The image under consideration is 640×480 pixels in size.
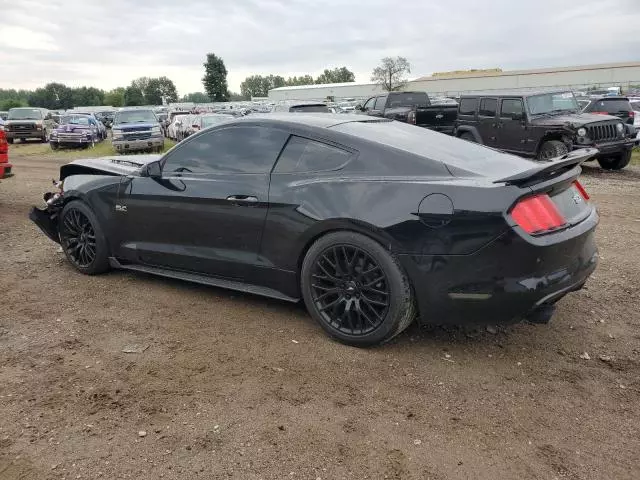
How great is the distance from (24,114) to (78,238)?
27.3 meters

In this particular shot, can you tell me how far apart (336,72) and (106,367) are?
129 meters

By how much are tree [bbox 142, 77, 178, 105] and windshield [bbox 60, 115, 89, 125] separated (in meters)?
94.5

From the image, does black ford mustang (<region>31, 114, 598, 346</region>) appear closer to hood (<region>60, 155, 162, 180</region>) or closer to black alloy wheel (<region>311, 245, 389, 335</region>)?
black alloy wheel (<region>311, 245, 389, 335</region>)

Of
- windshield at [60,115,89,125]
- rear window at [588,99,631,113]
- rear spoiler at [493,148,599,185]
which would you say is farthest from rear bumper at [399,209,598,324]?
windshield at [60,115,89,125]

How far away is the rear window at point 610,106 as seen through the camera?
696 inches

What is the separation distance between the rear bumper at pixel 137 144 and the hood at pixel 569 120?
1303 cm

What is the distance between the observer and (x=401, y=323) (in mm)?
3508

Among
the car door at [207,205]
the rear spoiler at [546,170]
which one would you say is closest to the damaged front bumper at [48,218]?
the car door at [207,205]

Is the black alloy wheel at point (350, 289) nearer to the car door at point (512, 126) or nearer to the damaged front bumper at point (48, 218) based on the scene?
the damaged front bumper at point (48, 218)

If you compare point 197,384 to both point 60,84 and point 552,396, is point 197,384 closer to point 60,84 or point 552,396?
point 552,396

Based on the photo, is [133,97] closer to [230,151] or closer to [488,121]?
[488,121]

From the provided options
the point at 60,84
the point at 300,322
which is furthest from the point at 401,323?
the point at 60,84

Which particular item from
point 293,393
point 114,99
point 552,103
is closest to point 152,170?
point 293,393

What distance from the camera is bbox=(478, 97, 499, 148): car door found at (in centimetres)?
1295
